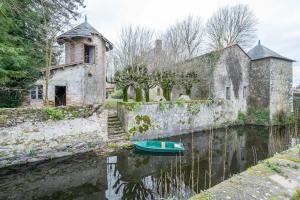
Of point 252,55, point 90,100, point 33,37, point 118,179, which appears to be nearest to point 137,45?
point 90,100

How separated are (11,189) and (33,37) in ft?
30.2

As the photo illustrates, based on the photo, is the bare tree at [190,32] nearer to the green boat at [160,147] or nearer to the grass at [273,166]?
the green boat at [160,147]

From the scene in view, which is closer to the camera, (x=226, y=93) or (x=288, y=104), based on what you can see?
(x=226, y=93)

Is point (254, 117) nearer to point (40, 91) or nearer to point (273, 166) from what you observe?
point (273, 166)

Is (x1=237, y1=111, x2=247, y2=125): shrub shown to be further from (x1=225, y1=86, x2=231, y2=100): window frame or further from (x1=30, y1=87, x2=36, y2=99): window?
(x1=30, y1=87, x2=36, y2=99): window

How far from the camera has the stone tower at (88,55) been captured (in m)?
14.3

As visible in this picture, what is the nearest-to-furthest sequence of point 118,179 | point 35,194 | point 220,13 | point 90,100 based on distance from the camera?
1. point 35,194
2. point 118,179
3. point 90,100
4. point 220,13

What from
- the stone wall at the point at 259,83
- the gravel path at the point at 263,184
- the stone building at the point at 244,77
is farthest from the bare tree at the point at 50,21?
the stone wall at the point at 259,83

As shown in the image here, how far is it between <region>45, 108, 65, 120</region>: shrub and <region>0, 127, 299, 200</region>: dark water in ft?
5.94

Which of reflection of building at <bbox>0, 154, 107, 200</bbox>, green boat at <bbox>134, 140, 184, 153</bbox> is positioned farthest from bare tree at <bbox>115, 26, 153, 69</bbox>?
reflection of building at <bbox>0, 154, 107, 200</bbox>

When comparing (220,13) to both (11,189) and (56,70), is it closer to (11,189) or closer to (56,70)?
(56,70)

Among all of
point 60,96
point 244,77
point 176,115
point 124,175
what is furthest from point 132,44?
point 124,175

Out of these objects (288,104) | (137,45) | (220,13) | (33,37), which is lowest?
(288,104)

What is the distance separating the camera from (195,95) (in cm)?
1936
